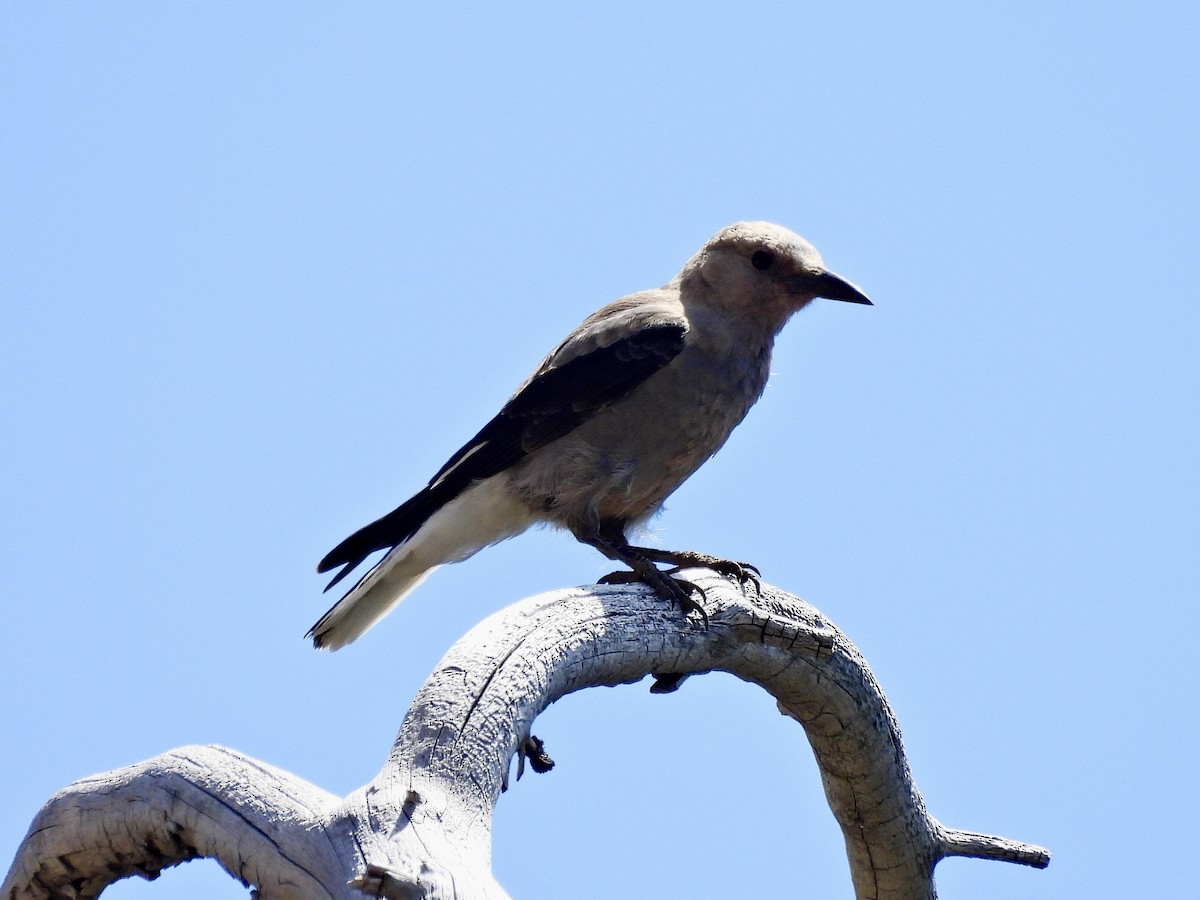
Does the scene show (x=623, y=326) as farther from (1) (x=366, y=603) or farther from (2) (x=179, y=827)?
(2) (x=179, y=827)

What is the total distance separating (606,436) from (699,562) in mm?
483

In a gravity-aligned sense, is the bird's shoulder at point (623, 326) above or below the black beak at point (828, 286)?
below

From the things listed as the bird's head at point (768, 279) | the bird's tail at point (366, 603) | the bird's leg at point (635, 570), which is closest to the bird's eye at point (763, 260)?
the bird's head at point (768, 279)

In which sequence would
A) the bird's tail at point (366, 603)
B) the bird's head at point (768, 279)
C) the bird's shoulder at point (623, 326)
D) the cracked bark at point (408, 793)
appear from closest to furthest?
the cracked bark at point (408, 793) < the bird's tail at point (366, 603) < the bird's shoulder at point (623, 326) < the bird's head at point (768, 279)

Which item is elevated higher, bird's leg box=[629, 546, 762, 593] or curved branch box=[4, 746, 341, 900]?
bird's leg box=[629, 546, 762, 593]

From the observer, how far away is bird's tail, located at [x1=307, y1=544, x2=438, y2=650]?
4184mm

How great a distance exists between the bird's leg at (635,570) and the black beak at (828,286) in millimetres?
987

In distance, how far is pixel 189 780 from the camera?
2.43 meters

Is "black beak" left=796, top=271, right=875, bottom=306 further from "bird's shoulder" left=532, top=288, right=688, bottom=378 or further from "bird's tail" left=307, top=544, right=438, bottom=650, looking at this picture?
"bird's tail" left=307, top=544, right=438, bottom=650

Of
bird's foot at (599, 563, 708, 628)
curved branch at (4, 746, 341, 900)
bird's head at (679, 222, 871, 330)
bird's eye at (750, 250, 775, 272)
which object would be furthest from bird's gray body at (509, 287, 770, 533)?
curved branch at (4, 746, 341, 900)

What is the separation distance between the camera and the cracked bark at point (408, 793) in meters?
2.19

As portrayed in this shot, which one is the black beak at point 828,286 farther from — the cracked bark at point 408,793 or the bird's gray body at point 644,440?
the cracked bark at point 408,793

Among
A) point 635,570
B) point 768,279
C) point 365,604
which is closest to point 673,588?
point 635,570

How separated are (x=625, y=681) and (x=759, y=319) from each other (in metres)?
1.69
